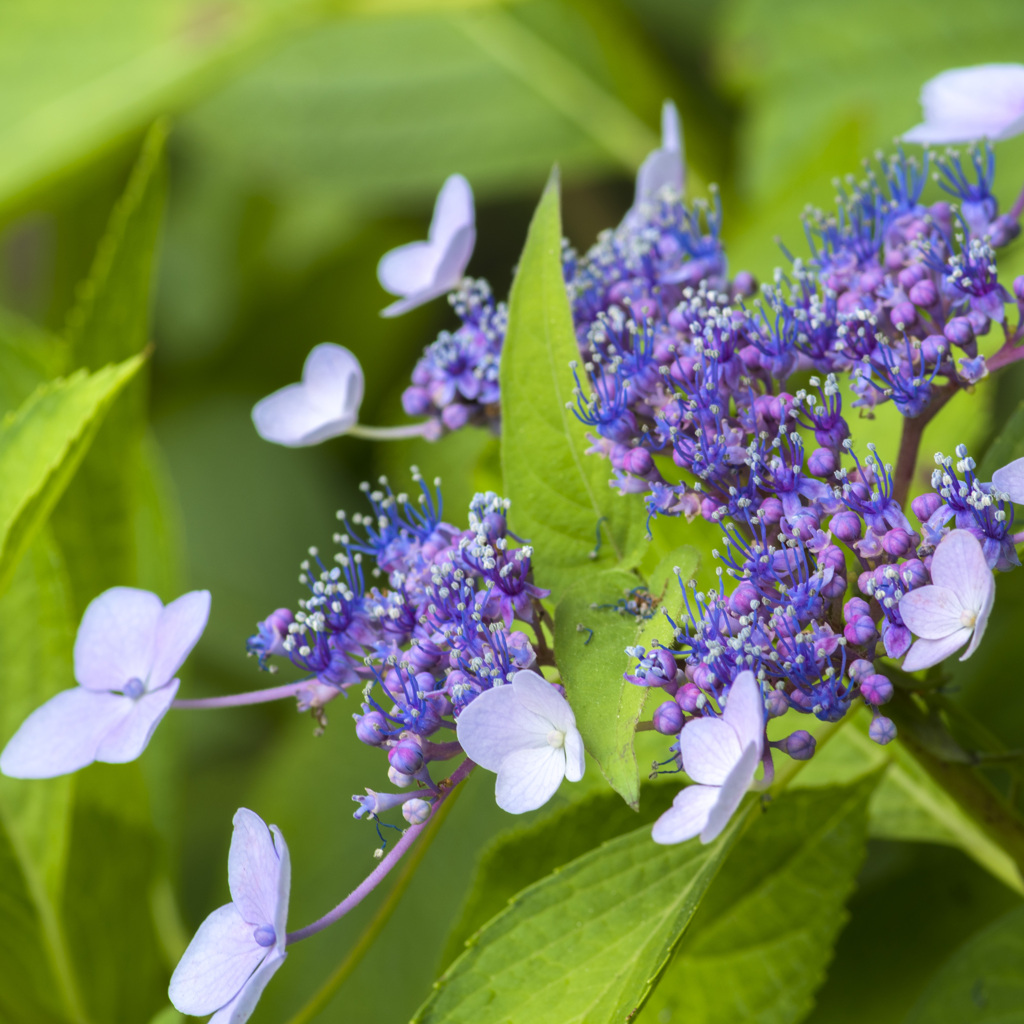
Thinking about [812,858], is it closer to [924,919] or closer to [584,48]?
[924,919]

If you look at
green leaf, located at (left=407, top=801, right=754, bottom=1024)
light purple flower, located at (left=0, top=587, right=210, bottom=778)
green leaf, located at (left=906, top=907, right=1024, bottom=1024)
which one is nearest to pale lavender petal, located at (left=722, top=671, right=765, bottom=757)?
green leaf, located at (left=407, top=801, right=754, bottom=1024)

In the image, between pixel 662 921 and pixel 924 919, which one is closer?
pixel 662 921

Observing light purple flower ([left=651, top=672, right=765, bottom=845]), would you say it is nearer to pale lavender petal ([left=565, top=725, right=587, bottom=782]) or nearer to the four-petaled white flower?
pale lavender petal ([left=565, top=725, right=587, bottom=782])

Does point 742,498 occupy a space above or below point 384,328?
below

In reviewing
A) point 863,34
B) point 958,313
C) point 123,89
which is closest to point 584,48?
point 863,34

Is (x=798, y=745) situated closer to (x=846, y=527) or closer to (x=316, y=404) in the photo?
(x=846, y=527)
